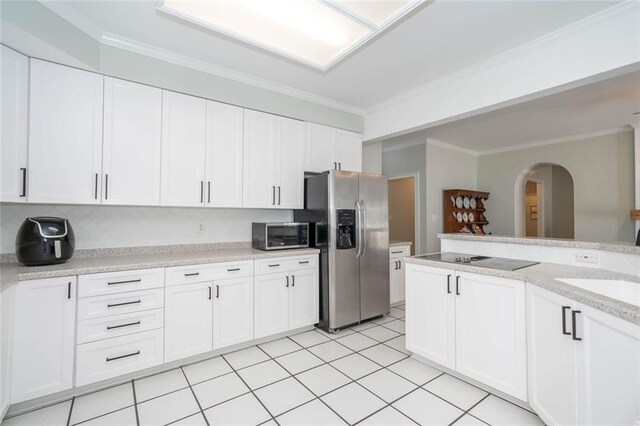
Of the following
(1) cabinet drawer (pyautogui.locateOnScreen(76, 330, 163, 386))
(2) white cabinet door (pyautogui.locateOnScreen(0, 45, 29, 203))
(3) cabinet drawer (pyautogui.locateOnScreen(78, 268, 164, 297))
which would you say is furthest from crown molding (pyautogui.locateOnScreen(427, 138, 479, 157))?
(2) white cabinet door (pyautogui.locateOnScreen(0, 45, 29, 203))

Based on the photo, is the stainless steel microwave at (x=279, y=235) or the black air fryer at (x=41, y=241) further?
the stainless steel microwave at (x=279, y=235)

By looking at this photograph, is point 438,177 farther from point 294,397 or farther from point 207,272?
point 294,397

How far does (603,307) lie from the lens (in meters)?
1.27

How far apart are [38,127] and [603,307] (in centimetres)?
357

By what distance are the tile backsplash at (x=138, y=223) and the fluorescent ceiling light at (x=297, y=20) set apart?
5.82 feet

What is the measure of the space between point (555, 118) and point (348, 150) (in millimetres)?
3173

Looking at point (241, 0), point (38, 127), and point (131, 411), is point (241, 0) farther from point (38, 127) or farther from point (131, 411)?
point (131, 411)

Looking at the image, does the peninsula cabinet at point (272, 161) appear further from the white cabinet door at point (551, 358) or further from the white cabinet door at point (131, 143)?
the white cabinet door at point (551, 358)

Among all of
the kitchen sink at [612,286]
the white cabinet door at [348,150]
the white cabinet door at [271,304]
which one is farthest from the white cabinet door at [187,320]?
the kitchen sink at [612,286]

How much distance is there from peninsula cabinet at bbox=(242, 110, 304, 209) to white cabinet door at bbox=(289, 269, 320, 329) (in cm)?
83

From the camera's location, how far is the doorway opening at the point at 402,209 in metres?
6.41

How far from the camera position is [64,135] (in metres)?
2.22

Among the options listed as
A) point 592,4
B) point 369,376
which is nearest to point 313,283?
point 369,376

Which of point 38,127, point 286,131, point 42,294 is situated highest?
point 286,131
